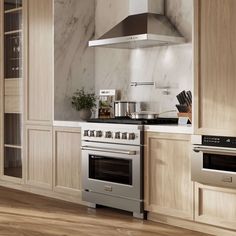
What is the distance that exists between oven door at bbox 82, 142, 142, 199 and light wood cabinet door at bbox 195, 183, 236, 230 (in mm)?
640

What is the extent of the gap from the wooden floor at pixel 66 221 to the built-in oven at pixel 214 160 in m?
0.48

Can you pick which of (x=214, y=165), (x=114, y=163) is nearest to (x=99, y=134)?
(x=114, y=163)

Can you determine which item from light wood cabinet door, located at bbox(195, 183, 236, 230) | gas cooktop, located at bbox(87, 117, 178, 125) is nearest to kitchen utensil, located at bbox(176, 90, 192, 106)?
gas cooktop, located at bbox(87, 117, 178, 125)

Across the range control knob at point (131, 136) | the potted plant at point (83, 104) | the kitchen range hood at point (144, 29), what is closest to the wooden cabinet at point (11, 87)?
the potted plant at point (83, 104)

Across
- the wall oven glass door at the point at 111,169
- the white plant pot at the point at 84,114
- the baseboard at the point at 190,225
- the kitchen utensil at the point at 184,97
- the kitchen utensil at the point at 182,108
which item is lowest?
the baseboard at the point at 190,225

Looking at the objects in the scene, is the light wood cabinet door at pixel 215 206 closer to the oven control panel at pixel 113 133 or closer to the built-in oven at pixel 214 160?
the built-in oven at pixel 214 160

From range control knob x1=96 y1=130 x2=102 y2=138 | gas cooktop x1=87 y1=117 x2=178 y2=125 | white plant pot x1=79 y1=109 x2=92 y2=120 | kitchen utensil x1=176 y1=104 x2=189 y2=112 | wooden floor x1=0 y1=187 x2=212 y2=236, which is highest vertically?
kitchen utensil x1=176 y1=104 x2=189 y2=112

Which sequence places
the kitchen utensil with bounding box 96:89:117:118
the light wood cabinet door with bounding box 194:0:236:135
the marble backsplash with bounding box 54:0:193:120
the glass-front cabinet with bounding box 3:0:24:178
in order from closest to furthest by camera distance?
the light wood cabinet door with bounding box 194:0:236:135 → the marble backsplash with bounding box 54:0:193:120 → the kitchen utensil with bounding box 96:89:117:118 → the glass-front cabinet with bounding box 3:0:24:178

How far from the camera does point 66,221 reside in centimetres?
475

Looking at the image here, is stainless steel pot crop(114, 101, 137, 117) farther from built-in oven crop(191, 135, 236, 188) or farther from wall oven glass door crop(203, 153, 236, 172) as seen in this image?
wall oven glass door crop(203, 153, 236, 172)

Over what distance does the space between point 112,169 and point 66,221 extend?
2.24ft

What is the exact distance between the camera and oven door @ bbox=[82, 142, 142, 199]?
15.9ft

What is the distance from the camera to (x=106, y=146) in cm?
513

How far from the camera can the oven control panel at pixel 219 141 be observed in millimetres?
4103
